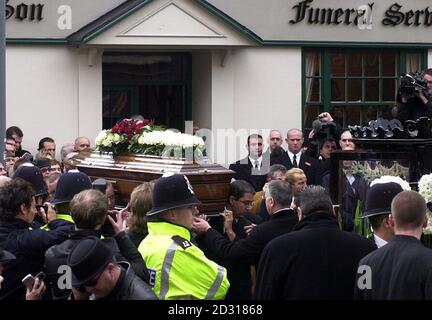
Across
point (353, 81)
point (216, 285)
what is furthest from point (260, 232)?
point (353, 81)

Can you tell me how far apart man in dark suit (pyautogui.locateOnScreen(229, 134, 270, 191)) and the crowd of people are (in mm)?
5329

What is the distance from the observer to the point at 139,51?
54.7 ft

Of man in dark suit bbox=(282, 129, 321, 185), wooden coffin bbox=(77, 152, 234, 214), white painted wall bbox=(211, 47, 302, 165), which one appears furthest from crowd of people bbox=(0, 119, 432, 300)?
white painted wall bbox=(211, 47, 302, 165)

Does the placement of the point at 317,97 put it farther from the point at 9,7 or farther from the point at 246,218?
the point at 246,218

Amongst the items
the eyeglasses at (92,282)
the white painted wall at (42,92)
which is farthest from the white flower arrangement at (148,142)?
the white painted wall at (42,92)

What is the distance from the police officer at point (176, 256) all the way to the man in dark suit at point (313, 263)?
0.31 meters

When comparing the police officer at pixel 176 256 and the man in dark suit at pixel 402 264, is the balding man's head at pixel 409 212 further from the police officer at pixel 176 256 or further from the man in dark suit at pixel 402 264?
the police officer at pixel 176 256

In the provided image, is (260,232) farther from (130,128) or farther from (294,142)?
(294,142)

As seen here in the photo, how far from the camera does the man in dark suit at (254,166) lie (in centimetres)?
1322

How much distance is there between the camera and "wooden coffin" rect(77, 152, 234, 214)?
887 centimetres

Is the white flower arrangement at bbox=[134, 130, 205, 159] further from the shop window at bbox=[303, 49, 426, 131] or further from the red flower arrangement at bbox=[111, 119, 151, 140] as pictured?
the shop window at bbox=[303, 49, 426, 131]

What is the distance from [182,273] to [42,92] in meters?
10.1

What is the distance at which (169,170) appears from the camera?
8.89 metres
